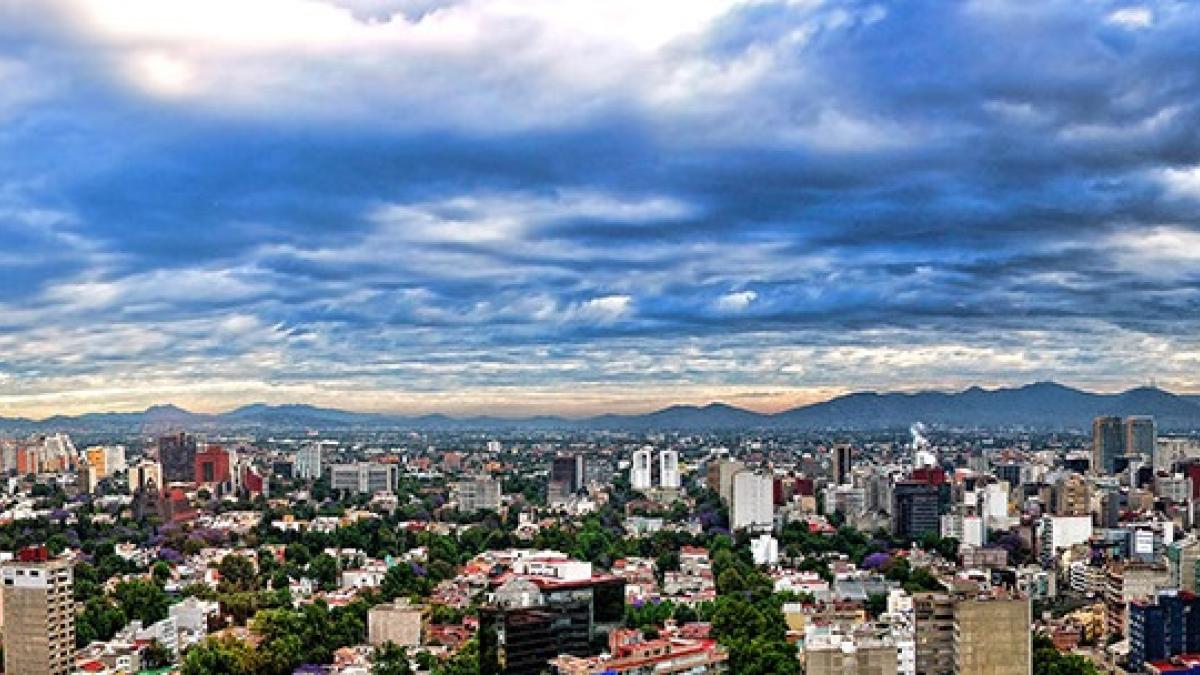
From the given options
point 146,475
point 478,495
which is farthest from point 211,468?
point 478,495

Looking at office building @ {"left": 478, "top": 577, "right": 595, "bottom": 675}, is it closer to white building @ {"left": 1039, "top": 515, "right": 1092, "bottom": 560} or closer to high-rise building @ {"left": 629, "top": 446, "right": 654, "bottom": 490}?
white building @ {"left": 1039, "top": 515, "right": 1092, "bottom": 560}

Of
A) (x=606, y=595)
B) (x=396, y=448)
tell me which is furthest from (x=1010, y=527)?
(x=396, y=448)

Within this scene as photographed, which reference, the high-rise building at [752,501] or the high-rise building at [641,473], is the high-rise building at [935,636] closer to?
the high-rise building at [752,501]

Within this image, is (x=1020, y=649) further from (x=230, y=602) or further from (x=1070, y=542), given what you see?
(x=1070, y=542)

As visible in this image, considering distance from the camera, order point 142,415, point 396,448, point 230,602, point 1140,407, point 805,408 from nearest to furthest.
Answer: point 230,602, point 142,415, point 396,448, point 1140,407, point 805,408

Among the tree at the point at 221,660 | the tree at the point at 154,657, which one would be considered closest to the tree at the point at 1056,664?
the tree at the point at 221,660

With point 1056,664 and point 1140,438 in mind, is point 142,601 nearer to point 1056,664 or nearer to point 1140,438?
point 1056,664
